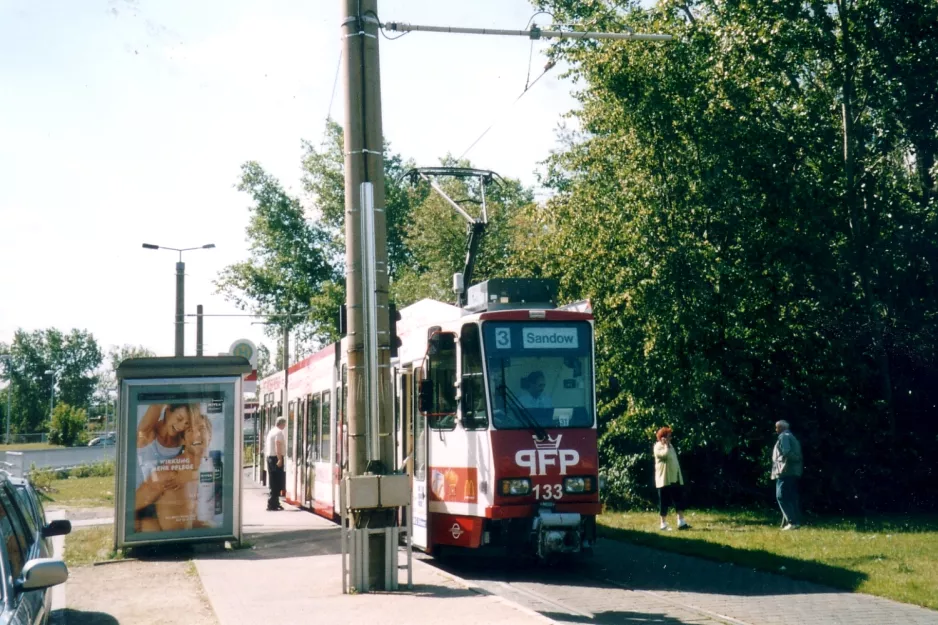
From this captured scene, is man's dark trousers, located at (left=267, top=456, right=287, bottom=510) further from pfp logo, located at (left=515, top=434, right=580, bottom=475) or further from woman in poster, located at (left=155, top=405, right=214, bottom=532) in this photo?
pfp logo, located at (left=515, top=434, right=580, bottom=475)

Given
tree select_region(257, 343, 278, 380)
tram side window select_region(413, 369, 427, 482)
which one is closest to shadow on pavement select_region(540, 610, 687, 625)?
tram side window select_region(413, 369, 427, 482)

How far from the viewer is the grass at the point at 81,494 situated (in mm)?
24641

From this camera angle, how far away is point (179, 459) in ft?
44.4

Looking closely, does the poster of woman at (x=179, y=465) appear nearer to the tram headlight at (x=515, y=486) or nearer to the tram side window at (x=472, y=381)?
the tram side window at (x=472, y=381)

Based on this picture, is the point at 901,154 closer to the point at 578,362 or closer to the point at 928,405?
the point at 928,405

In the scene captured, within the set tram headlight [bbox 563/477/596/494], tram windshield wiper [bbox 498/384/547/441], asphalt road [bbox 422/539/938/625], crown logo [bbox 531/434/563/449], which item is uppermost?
tram windshield wiper [bbox 498/384/547/441]

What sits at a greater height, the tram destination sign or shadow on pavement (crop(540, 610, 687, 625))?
the tram destination sign

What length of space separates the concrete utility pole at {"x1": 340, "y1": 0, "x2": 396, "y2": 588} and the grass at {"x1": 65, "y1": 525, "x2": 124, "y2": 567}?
17.0 feet

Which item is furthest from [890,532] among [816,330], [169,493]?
[169,493]

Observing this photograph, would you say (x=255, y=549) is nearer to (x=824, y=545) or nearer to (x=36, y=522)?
(x=36, y=522)

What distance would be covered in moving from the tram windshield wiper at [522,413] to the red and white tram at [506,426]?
0.5 inches

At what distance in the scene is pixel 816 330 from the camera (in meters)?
18.7

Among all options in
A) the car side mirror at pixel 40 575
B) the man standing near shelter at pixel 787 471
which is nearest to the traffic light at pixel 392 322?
the car side mirror at pixel 40 575

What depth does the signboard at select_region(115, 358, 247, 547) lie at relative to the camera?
43.4 ft
